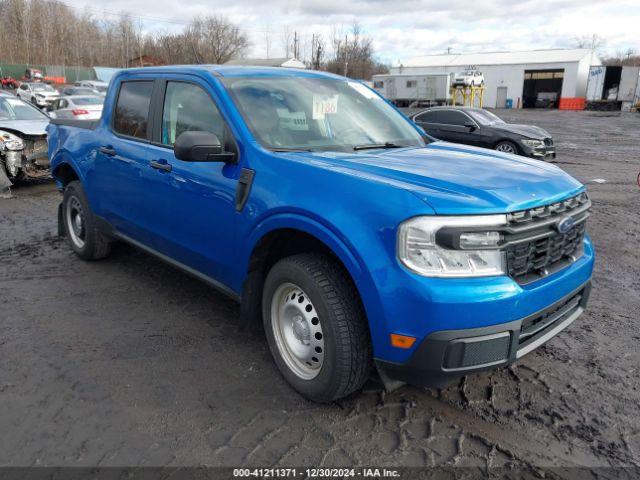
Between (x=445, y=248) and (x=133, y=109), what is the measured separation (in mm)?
3253

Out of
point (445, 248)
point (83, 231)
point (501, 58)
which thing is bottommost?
point (83, 231)

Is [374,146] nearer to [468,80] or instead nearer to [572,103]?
[468,80]

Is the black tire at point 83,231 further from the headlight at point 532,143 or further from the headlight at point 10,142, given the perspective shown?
the headlight at point 532,143

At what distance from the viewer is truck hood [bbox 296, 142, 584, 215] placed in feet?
8.28

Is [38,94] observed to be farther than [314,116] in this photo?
Yes

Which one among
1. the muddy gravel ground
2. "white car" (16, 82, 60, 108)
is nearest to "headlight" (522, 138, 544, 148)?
the muddy gravel ground

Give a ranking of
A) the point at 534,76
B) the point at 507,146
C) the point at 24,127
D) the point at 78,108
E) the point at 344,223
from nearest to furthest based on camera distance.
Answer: the point at 344,223, the point at 24,127, the point at 507,146, the point at 78,108, the point at 534,76

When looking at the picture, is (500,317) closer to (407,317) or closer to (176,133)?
(407,317)

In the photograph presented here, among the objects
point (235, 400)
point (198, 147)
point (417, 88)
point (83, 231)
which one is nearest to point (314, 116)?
point (198, 147)

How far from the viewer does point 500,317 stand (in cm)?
246

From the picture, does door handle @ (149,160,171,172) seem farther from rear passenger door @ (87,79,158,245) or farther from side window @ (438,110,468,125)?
side window @ (438,110,468,125)

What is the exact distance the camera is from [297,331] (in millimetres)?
3139

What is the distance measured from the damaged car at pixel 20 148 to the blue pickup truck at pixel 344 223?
5.88m

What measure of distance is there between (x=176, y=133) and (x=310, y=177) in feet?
5.19
